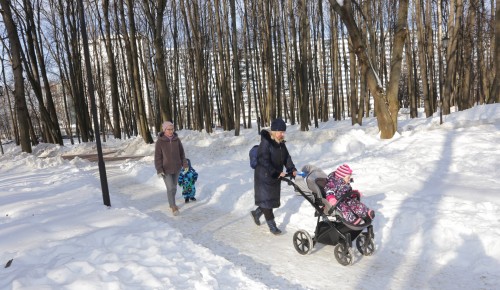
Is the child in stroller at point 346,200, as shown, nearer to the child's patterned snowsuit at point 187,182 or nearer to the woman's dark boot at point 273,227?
the woman's dark boot at point 273,227

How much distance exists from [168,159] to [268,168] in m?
2.78

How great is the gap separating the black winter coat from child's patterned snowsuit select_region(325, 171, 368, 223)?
0.99 m

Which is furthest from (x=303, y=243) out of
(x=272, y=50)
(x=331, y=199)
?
(x=272, y=50)

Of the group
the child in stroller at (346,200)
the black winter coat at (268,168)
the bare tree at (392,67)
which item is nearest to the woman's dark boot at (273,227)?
the black winter coat at (268,168)

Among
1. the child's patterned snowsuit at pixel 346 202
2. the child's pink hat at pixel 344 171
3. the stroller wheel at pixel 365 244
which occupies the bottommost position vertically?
the stroller wheel at pixel 365 244

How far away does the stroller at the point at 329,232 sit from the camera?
5.05 m

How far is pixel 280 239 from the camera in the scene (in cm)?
617

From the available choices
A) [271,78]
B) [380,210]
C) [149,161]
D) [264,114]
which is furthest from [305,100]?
[380,210]

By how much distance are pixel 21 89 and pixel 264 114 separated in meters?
21.2

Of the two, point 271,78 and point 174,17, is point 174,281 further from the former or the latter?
point 174,17

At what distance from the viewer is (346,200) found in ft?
17.0

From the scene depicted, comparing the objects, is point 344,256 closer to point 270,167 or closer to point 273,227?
point 273,227

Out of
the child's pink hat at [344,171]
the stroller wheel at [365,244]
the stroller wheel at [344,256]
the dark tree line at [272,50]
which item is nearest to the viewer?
the stroller wheel at [344,256]

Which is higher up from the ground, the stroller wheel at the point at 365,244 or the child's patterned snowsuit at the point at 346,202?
the child's patterned snowsuit at the point at 346,202
